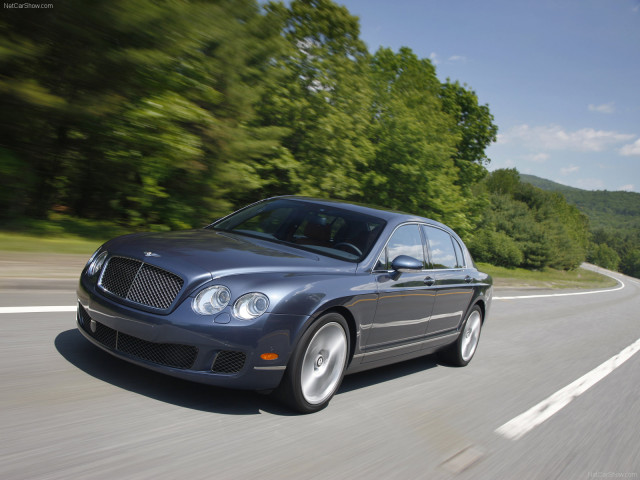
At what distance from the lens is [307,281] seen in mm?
4195

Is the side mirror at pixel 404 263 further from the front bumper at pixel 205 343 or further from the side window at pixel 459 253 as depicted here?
the side window at pixel 459 253

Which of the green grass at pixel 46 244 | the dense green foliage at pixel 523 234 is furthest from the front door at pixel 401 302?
the dense green foliage at pixel 523 234

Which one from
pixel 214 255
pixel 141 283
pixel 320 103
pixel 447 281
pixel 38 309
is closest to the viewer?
pixel 141 283

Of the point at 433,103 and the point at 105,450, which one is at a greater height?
the point at 433,103

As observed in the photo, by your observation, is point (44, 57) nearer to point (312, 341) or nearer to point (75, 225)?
point (75, 225)

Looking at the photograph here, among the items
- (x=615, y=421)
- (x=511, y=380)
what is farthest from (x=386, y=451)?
(x=511, y=380)

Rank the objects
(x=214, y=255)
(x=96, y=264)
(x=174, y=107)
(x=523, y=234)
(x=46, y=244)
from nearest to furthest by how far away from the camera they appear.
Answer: (x=214, y=255)
(x=96, y=264)
(x=46, y=244)
(x=174, y=107)
(x=523, y=234)

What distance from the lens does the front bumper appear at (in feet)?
12.4

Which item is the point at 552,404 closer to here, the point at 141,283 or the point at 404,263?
the point at 404,263

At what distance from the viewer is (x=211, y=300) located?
384 centimetres

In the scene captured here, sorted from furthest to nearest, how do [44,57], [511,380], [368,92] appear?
[368,92] → [44,57] → [511,380]

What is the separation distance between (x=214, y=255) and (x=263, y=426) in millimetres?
1163

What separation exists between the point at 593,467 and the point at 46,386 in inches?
145

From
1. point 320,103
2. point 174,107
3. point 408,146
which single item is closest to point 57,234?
point 174,107
